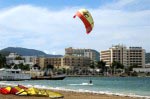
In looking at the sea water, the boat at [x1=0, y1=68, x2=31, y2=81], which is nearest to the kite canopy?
the sea water

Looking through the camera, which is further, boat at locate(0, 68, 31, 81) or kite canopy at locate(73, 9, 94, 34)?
boat at locate(0, 68, 31, 81)

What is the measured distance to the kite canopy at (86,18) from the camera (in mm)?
26109

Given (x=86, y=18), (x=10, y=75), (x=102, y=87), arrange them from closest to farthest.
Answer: (x=86, y=18)
(x=102, y=87)
(x=10, y=75)

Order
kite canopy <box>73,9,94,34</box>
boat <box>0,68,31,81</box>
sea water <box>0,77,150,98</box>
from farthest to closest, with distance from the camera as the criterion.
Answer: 1. boat <box>0,68,31,81</box>
2. sea water <box>0,77,150,98</box>
3. kite canopy <box>73,9,94,34</box>

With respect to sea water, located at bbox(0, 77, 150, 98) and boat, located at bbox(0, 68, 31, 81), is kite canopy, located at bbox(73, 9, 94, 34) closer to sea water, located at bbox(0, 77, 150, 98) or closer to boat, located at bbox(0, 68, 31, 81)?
sea water, located at bbox(0, 77, 150, 98)

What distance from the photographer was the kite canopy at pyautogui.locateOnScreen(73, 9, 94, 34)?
26.1m

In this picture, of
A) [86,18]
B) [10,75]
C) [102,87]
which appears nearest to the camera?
[86,18]

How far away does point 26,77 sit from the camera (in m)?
119

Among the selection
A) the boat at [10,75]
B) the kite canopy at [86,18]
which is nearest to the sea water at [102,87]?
the kite canopy at [86,18]

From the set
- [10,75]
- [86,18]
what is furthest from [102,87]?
[10,75]

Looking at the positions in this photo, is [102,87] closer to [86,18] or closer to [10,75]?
[86,18]

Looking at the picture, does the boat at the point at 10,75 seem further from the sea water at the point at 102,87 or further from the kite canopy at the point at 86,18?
the kite canopy at the point at 86,18

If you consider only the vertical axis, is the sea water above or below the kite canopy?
below

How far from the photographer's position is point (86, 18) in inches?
1032
